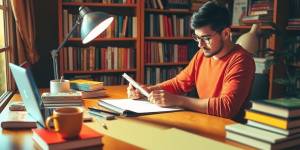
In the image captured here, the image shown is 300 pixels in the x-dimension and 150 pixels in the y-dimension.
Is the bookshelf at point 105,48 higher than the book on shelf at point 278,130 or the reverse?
higher

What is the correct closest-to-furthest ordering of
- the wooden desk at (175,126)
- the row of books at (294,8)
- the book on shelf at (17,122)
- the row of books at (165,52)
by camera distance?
1. the wooden desk at (175,126)
2. the book on shelf at (17,122)
3. the row of books at (294,8)
4. the row of books at (165,52)

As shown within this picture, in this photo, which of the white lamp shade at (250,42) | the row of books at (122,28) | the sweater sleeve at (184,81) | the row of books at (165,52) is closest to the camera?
the sweater sleeve at (184,81)

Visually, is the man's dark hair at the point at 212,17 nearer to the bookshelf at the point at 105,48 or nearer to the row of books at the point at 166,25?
the bookshelf at the point at 105,48

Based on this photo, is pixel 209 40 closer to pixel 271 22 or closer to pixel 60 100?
pixel 60 100

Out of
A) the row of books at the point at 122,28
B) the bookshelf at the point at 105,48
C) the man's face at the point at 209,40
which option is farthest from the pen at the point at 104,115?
the row of books at the point at 122,28

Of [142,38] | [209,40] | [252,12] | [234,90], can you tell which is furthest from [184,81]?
[252,12]

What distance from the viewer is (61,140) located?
3.28 ft

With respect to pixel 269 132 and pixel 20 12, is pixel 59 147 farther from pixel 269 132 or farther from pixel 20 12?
pixel 20 12

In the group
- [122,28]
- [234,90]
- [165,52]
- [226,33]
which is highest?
[122,28]

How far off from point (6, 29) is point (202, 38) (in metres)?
1.51

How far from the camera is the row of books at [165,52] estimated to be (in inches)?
139

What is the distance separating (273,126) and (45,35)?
2.66 meters

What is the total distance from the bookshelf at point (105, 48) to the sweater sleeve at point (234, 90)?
5.60 feet

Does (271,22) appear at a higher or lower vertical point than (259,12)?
lower
